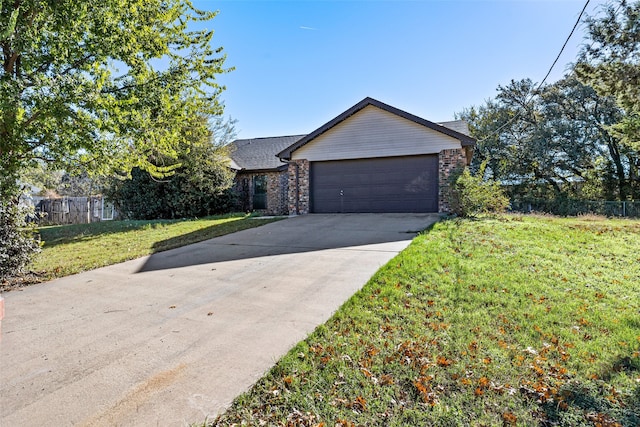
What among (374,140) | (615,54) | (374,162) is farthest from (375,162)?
(615,54)

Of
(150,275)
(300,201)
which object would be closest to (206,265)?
(150,275)

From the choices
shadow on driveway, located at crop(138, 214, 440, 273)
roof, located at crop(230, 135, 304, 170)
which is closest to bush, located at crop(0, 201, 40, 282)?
shadow on driveway, located at crop(138, 214, 440, 273)

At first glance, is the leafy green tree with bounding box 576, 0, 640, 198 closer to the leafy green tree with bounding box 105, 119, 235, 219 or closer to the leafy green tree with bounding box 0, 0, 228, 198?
the leafy green tree with bounding box 0, 0, 228, 198

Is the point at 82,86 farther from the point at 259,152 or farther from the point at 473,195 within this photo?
the point at 259,152

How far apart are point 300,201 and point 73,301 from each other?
989 centimetres

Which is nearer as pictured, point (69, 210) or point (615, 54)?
point (615, 54)

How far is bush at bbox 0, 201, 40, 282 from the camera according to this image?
5.63m

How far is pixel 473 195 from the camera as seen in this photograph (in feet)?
34.3

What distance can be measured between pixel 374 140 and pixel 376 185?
1.67m

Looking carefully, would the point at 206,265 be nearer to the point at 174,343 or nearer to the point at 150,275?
the point at 150,275

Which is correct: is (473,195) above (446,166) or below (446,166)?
below

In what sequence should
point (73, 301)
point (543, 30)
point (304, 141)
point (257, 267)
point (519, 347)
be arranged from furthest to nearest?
point (304, 141), point (543, 30), point (257, 267), point (73, 301), point (519, 347)

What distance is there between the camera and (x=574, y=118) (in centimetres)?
2130

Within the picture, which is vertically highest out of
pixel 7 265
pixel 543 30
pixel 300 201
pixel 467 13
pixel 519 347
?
pixel 467 13
